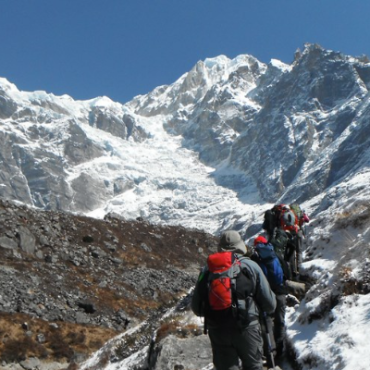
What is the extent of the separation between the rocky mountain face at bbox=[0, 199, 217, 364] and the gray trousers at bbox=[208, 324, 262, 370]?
12.5 m

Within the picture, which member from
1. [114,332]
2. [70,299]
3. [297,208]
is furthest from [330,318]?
[70,299]

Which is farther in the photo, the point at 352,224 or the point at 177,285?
the point at 177,285

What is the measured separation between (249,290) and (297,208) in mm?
7703

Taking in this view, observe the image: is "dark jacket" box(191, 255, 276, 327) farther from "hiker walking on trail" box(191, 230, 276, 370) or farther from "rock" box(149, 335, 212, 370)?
"rock" box(149, 335, 212, 370)

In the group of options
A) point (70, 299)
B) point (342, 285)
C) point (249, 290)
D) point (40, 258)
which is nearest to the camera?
point (249, 290)

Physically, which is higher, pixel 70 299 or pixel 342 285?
pixel 70 299

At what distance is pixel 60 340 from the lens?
102 ft

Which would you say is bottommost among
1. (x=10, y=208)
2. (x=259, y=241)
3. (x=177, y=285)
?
(x=259, y=241)

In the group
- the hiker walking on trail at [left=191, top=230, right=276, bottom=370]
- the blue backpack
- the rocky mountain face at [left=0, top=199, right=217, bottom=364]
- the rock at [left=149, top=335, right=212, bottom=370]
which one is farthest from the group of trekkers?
the rocky mountain face at [left=0, top=199, right=217, bottom=364]

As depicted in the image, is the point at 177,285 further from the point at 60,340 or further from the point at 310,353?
the point at 310,353

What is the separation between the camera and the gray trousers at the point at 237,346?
7.37 m

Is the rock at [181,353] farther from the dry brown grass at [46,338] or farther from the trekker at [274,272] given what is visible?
the dry brown grass at [46,338]

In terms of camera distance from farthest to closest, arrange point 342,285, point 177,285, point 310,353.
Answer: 1. point 177,285
2. point 342,285
3. point 310,353

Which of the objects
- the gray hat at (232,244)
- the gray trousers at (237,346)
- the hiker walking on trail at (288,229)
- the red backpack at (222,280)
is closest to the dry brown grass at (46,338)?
the hiker walking on trail at (288,229)
